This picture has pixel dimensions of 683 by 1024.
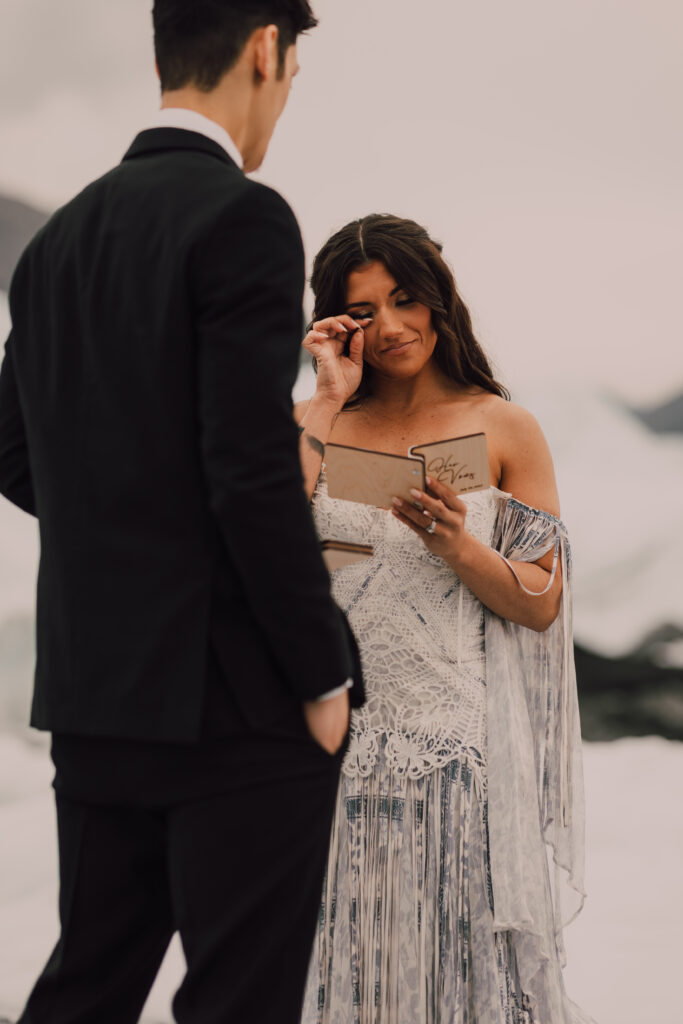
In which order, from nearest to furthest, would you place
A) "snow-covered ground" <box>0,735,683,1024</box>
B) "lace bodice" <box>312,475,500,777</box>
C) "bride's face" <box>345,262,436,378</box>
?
"lace bodice" <box>312,475,500,777</box> < "bride's face" <box>345,262,436,378</box> < "snow-covered ground" <box>0,735,683,1024</box>

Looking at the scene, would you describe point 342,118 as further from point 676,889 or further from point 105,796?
point 105,796

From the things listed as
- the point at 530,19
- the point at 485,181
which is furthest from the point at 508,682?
the point at 530,19

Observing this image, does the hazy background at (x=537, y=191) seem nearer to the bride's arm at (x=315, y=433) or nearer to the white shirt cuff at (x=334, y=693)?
the bride's arm at (x=315, y=433)

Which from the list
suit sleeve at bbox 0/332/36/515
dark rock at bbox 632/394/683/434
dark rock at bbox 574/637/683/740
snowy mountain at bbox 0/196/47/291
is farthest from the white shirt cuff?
snowy mountain at bbox 0/196/47/291

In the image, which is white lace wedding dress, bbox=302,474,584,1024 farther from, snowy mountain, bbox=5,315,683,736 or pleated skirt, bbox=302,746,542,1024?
snowy mountain, bbox=5,315,683,736

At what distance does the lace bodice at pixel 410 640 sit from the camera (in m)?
1.82

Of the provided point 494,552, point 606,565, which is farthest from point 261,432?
point 606,565

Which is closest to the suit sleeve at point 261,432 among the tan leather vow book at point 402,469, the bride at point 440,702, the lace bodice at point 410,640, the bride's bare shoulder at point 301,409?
the tan leather vow book at point 402,469

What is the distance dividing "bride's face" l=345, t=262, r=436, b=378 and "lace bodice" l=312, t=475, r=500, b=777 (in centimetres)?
26

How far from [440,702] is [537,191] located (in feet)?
7.19

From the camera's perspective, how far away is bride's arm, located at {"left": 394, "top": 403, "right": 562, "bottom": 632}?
1707mm

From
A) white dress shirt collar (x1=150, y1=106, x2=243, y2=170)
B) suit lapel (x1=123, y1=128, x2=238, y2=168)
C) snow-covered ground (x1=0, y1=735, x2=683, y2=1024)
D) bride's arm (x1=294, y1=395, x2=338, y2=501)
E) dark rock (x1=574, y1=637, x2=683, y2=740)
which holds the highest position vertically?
white dress shirt collar (x1=150, y1=106, x2=243, y2=170)

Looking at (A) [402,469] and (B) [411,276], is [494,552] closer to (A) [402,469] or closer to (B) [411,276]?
(A) [402,469]

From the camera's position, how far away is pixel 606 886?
2.98m
